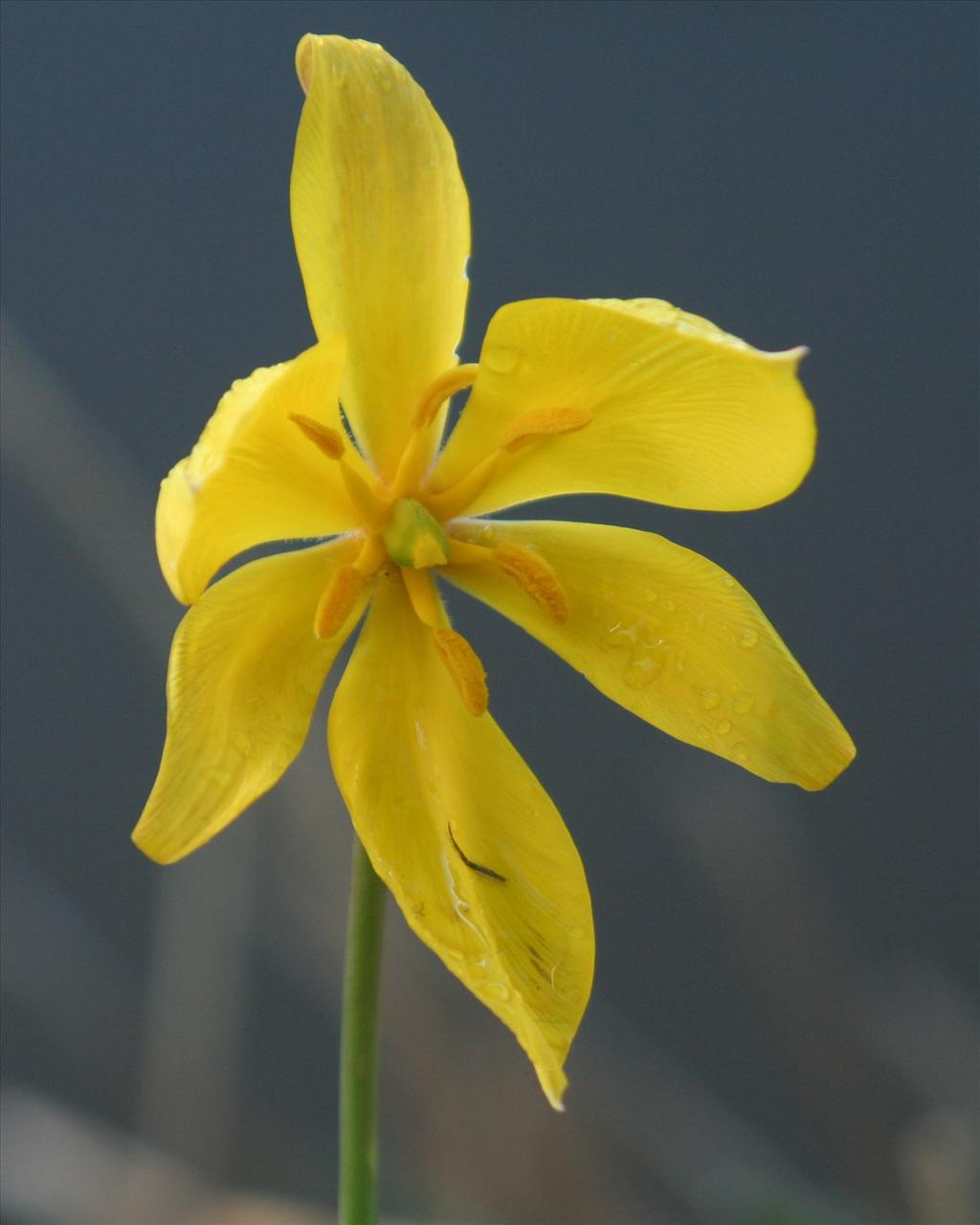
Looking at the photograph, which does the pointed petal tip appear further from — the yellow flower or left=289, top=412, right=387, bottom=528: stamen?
left=289, top=412, right=387, bottom=528: stamen

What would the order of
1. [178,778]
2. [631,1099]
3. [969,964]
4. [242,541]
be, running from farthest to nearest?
[969,964] → [631,1099] → [242,541] → [178,778]

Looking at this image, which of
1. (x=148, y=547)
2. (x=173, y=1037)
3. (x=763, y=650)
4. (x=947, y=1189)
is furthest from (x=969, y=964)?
(x=763, y=650)

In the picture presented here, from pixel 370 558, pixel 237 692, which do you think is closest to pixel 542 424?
pixel 370 558

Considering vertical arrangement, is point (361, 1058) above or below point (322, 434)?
below

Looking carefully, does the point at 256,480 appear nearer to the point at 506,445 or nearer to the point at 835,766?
the point at 506,445

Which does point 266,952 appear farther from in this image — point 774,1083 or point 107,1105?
point 774,1083

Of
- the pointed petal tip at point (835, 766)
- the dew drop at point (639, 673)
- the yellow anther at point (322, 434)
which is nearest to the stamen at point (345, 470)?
the yellow anther at point (322, 434)
